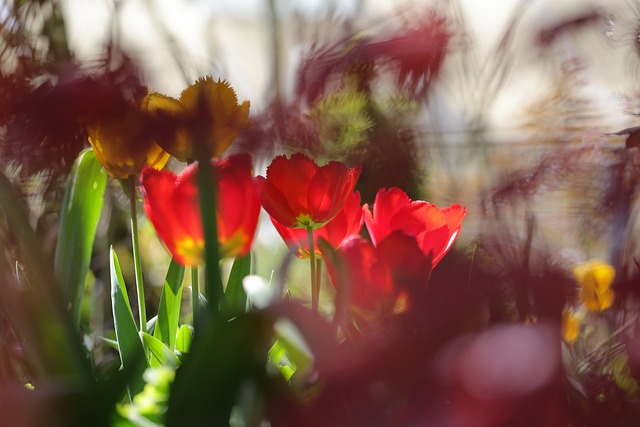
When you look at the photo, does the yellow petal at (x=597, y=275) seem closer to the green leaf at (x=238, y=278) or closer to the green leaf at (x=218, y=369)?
the green leaf at (x=238, y=278)

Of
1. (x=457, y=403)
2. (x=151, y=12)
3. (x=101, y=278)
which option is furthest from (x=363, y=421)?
(x=101, y=278)

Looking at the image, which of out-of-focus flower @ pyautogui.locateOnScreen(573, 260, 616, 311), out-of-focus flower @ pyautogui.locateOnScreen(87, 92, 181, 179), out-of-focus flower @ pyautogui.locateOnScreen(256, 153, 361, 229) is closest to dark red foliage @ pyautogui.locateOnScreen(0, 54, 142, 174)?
out-of-focus flower @ pyautogui.locateOnScreen(87, 92, 181, 179)

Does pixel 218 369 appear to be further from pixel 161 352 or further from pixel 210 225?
pixel 161 352

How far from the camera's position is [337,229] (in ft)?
1.25

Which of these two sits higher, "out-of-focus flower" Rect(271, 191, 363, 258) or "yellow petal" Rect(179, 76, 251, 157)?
"yellow petal" Rect(179, 76, 251, 157)

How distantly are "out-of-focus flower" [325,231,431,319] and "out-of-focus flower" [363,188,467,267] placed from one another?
48 mm

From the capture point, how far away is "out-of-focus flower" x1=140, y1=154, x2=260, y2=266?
28cm

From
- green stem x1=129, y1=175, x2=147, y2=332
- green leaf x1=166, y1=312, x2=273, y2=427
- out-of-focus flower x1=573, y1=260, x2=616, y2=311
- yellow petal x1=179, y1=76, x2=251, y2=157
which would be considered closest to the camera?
green leaf x1=166, y1=312, x2=273, y2=427

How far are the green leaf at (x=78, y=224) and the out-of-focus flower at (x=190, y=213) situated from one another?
0.13 meters

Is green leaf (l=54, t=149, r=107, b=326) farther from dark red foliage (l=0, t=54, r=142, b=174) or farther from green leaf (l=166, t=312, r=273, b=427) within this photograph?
green leaf (l=166, t=312, r=273, b=427)

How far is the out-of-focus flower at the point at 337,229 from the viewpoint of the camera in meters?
0.37

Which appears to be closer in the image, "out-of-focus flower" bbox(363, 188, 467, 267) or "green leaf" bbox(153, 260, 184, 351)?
"out-of-focus flower" bbox(363, 188, 467, 267)

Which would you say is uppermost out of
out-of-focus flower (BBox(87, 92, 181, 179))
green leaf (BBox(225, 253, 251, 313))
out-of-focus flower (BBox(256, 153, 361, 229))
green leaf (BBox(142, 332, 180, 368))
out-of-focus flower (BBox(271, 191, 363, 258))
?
out-of-focus flower (BBox(87, 92, 181, 179))

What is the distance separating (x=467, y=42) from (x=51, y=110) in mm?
279
